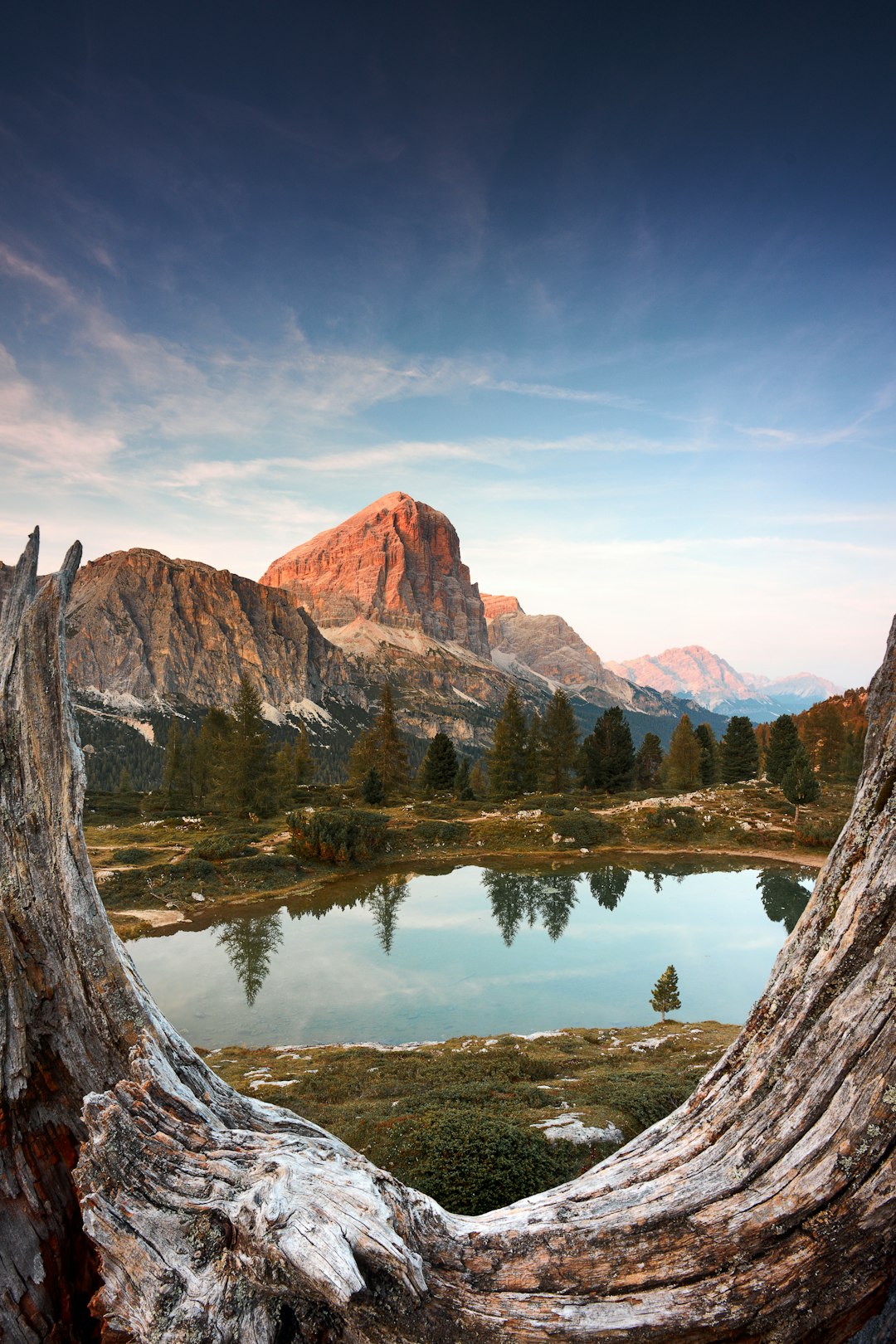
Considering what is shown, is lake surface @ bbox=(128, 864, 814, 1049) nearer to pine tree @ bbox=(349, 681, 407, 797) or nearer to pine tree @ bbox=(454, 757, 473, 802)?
pine tree @ bbox=(454, 757, 473, 802)

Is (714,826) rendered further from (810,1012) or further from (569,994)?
(810,1012)

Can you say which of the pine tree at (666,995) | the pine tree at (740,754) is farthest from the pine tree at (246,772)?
the pine tree at (740,754)

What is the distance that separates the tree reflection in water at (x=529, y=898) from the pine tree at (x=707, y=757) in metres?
42.3

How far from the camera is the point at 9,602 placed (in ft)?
18.8

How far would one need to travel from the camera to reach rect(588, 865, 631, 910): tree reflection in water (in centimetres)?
3811

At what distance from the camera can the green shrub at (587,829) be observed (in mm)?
51500

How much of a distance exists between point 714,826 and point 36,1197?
5506 cm

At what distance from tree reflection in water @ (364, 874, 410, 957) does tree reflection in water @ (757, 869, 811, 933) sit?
19.9 metres

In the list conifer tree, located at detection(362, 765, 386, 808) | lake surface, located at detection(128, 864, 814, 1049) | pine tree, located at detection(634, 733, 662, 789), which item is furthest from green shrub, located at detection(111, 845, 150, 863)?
pine tree, located at detection(634, 733, 662, 789)

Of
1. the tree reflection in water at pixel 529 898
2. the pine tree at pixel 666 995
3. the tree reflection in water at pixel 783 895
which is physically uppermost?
the pine tree at pixel 666 995

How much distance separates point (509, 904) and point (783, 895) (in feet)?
53.8

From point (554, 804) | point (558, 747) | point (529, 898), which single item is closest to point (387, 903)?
point (529, 898)

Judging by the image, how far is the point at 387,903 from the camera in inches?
1501

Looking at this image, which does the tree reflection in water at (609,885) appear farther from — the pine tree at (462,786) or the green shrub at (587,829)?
the pine tree at (462,786)
